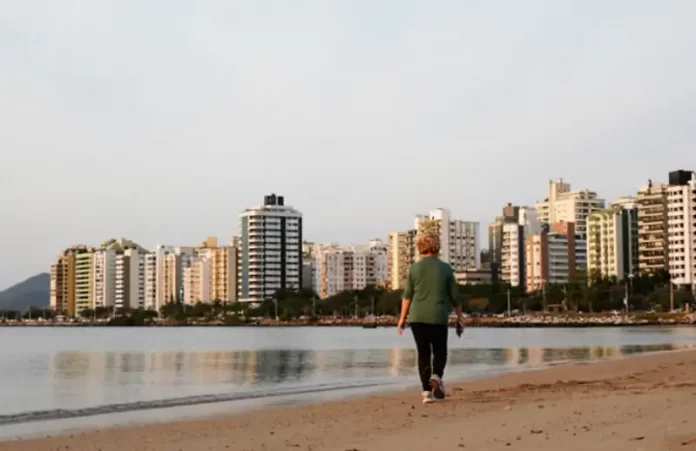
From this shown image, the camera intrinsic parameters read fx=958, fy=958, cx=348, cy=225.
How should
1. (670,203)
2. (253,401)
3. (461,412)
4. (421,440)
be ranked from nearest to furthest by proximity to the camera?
(421,440), (461,412), (253,401), (670,203)

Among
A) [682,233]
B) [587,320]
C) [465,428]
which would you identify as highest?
[682,233]

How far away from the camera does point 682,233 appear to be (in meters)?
166

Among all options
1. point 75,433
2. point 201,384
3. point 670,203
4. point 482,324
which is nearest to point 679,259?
point 670,203

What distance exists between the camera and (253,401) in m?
19.1

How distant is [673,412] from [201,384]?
17685mm

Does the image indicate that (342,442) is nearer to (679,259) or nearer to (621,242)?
(679,259)

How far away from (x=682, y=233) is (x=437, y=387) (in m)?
165

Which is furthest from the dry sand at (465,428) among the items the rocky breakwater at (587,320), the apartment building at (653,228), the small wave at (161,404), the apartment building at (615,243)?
the apartment building at (615,243)

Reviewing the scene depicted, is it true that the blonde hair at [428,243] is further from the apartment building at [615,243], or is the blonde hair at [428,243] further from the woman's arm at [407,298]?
the apartment building at [615,243]

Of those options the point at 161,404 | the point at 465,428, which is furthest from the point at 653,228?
the point at 465,428

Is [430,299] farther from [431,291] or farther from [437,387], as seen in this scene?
[437,387]

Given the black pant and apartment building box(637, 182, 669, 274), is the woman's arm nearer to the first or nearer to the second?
Answer: the black pant

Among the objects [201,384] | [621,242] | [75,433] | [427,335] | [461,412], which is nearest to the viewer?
[461,412]

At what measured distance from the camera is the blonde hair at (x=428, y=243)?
11141mm
